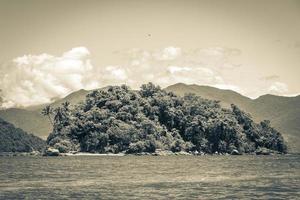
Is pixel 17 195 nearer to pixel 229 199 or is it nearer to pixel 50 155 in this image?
pixel 229 199

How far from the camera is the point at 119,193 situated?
174ft

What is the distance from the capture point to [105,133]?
639 feet

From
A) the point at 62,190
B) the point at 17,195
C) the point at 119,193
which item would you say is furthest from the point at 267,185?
the point at 17,195

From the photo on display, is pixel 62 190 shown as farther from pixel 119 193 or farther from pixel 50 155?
pixel 50 155

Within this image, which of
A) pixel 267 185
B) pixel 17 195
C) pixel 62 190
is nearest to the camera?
pixel 17 195

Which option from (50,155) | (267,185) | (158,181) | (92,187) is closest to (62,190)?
(92,187)

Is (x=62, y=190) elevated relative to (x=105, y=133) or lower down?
lower down

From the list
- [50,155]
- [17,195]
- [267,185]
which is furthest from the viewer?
[50,155]

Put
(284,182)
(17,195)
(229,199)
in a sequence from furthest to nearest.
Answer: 1. (284,182)
2. (17,195)
3. (229,199)

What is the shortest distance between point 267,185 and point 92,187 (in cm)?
1857

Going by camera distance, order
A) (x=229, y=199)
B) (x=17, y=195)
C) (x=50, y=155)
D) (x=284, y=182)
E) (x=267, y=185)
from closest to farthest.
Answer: (x=229, y=199), (x=17, y=195), (x=267, y=185), (x=284, y=182), (x=50, y=155)

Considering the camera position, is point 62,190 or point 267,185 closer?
point 62,190

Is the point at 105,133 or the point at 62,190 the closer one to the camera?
the point at 62,190

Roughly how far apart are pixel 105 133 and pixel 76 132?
10.4m
